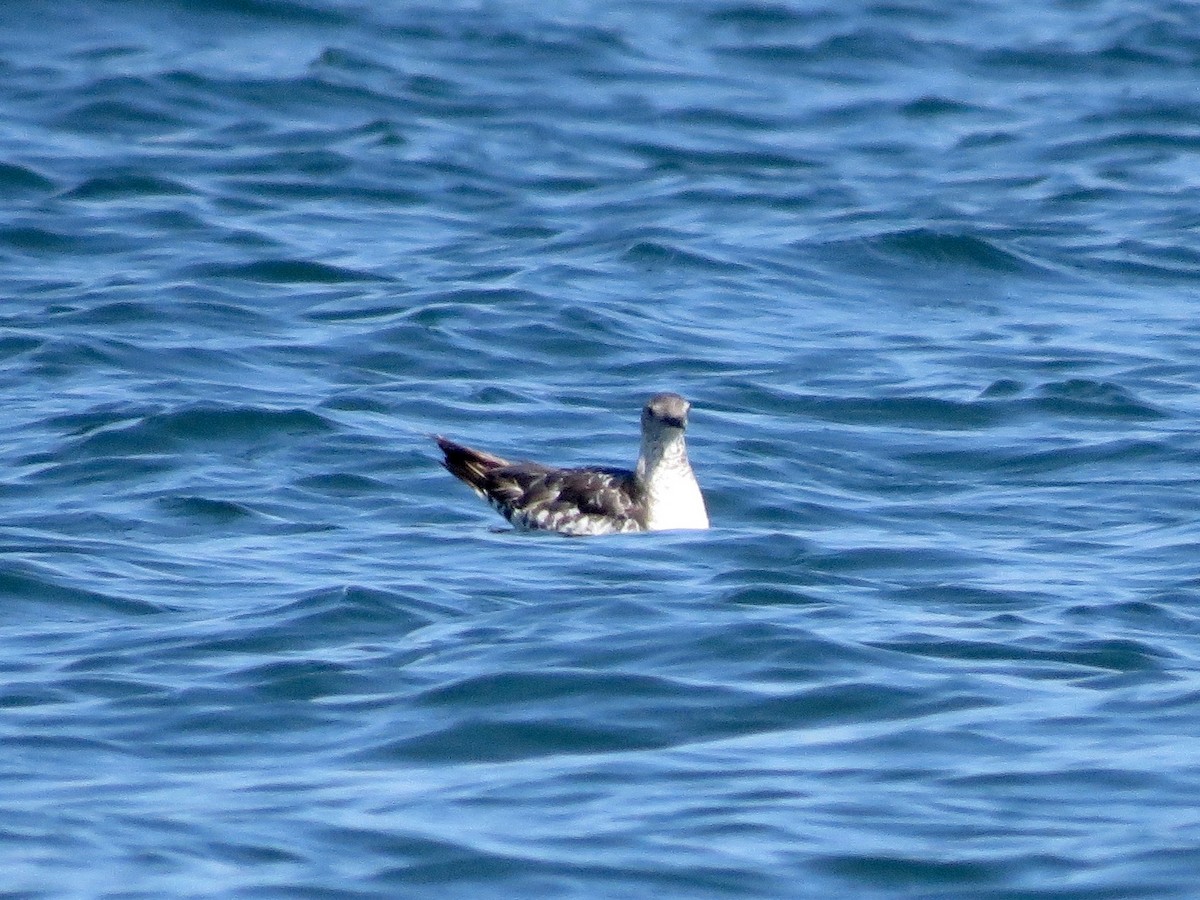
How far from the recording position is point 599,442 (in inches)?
575

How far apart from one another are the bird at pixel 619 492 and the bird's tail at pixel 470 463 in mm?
90

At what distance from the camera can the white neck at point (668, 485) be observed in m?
12.2

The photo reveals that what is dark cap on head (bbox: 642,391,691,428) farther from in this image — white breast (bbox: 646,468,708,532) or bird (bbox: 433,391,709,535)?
white breast (bbox: 646,468,708,532)

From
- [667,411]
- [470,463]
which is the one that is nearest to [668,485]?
A: [667,411]

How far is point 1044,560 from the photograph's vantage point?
11.7 m

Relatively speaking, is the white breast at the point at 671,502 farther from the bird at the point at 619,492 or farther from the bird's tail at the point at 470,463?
the bird's tail at the point at 470,463

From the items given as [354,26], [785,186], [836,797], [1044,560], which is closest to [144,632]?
[836,797]

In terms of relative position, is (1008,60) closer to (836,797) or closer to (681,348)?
(681,348)

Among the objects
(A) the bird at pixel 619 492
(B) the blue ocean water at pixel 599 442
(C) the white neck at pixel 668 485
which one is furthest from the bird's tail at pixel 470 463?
(C) the white neck at pixel 668 485

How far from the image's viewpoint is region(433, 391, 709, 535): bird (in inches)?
483

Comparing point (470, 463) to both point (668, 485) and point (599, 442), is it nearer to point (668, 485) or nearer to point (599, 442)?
point (668, 485)

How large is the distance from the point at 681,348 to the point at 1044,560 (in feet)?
18.3

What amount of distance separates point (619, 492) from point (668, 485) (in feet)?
0.82

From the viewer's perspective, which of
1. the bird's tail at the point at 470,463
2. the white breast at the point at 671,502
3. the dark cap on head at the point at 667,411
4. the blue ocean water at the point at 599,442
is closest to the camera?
the blue ocean water at the point at 599,442
